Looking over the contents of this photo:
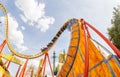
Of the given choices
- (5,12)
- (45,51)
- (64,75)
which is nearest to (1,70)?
→ (64,75)

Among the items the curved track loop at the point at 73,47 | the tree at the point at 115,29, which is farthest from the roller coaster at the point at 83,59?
the tree at the point at 115,29

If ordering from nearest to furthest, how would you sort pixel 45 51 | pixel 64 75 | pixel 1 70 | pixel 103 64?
1. pixel 103 64
2. pixel 1 70
3. pixel 64 75
4. pixel 45 51

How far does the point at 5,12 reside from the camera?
86.4 ft

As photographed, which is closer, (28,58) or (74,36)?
(74,36)

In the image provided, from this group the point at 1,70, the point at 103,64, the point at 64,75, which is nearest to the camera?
the point at 103,64

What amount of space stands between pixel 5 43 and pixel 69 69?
11.2 meters

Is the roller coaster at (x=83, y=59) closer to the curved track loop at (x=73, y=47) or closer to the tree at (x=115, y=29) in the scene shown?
the curved track loop at (x=73, y=47)

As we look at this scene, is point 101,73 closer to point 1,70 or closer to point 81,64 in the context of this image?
point 81,64

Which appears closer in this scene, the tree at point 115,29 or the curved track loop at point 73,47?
the curved track loop at point 73,47

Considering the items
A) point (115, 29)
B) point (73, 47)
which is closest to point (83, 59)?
point (73, 47)

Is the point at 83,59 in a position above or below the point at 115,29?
below

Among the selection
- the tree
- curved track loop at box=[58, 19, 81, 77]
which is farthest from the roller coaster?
the tree

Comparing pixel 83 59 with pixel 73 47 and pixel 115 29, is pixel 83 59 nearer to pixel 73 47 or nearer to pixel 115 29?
pixel 73 47

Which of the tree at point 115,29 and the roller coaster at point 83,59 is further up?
the tree at point 115,29
